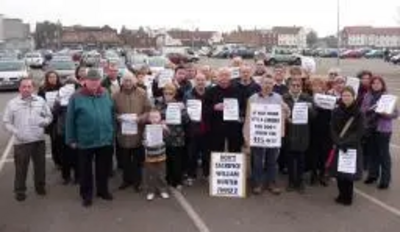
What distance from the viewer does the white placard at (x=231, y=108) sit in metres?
9.58

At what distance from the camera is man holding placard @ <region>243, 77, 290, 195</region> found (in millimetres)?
9305

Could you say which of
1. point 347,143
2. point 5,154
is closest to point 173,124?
point 347,143

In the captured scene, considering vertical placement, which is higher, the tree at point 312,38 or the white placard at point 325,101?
the tree at point 312,38

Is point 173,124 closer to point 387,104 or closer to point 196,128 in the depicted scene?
point 196,128

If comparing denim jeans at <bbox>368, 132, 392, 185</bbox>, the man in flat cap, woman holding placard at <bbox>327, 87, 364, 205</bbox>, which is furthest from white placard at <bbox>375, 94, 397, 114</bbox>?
the man in flat cap

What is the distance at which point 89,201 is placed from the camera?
8867 millimetres

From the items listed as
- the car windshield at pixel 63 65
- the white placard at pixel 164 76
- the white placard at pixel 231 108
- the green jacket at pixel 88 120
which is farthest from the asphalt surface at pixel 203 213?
the car windshield at pixel 63 65

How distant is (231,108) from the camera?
9.59 meters

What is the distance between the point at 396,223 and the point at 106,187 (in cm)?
404

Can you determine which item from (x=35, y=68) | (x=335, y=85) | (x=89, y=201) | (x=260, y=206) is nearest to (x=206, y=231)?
(x=260, y=206)

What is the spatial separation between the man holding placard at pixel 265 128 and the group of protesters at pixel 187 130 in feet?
0.07

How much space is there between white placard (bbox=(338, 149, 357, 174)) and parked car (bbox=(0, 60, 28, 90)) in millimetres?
23349

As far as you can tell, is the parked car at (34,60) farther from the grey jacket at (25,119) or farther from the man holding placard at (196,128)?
the grey jacket at (25,119)

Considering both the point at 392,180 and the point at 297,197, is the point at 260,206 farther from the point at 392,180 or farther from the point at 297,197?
the point at 392,180
